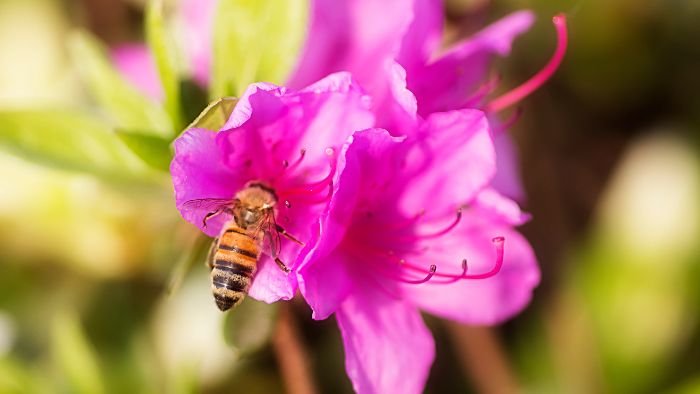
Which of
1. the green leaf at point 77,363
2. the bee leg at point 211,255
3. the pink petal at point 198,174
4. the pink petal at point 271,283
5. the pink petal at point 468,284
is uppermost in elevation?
the pink petal at point 198,174

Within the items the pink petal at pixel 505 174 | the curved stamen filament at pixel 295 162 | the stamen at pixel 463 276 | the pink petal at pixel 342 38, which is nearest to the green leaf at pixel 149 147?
the curved stamen filament at pixel 295 162

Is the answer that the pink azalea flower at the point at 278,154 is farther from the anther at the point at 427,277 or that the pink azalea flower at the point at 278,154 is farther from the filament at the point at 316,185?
the anther at the point at 427,277

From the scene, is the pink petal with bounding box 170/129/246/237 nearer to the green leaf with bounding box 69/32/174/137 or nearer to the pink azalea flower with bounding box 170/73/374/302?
the pink azalea flower with bounding box 170/73/374/302

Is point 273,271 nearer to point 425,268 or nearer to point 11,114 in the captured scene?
point 425,268

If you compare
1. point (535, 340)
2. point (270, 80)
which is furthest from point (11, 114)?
point (535, 340)

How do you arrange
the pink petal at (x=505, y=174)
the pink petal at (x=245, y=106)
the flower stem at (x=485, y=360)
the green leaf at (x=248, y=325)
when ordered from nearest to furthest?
the pink petal at (x=245, y=106) → the green leaf at (x=248, y=325) → the pink petal at (x=505, y=174) → the flower stem at (x=485, y=360)

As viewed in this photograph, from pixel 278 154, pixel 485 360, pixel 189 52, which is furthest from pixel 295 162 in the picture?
pixel 485 360
